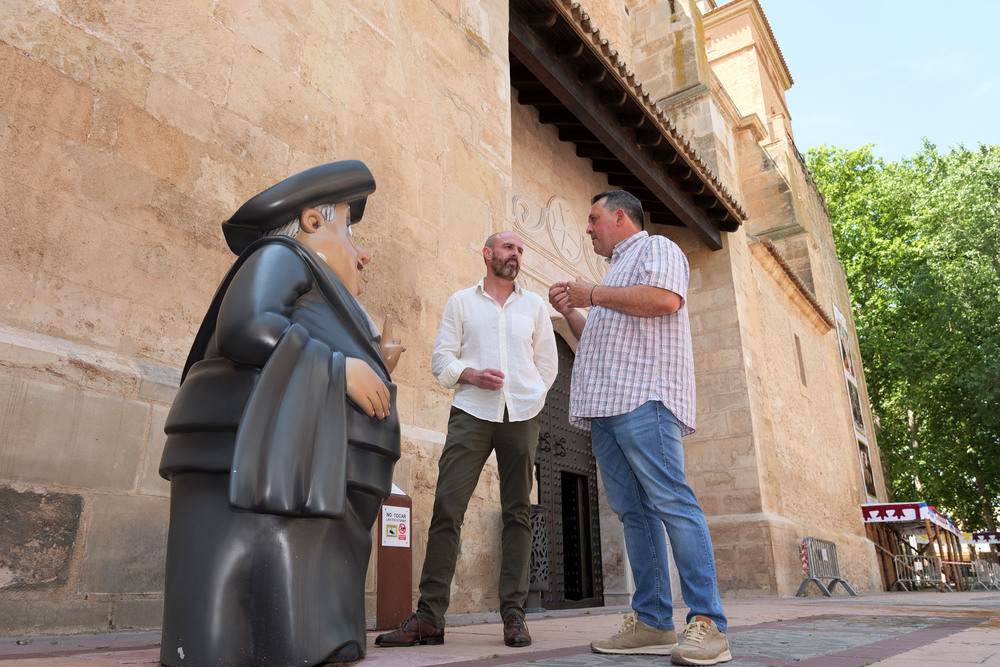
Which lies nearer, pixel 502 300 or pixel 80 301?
pixel 80 301

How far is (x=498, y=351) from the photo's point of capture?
3160 millimetres

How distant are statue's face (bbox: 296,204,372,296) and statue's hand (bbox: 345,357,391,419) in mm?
402

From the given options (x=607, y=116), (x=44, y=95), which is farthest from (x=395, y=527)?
(x=607, y=116)

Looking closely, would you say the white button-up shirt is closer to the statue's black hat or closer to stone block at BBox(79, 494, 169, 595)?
the statue's black hat

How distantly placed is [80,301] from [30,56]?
106 centimetres

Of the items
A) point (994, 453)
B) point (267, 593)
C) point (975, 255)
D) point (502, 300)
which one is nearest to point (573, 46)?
point (502, 300)

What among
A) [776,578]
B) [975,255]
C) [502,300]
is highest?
[975,255]

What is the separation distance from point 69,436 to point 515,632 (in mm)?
1851

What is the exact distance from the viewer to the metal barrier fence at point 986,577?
729 inches

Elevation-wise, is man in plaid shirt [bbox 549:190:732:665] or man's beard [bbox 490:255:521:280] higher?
man's beard [bbox 490:255:521:280]

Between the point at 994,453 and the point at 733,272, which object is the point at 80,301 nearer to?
the point at 733,272

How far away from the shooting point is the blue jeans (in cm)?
235

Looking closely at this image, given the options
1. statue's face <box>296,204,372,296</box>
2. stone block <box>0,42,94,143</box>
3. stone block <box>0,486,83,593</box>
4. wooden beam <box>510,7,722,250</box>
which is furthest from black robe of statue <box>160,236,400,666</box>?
wooden beam <box>510,7,722,250</box>

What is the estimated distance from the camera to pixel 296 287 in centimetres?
188
